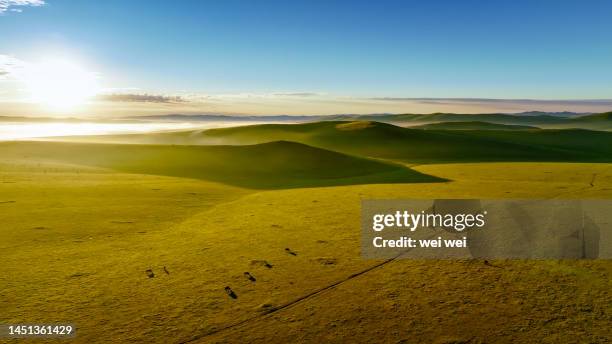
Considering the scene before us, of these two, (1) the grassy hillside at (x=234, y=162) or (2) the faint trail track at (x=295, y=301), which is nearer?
(2) the faint trail track at (x=295, y=301)

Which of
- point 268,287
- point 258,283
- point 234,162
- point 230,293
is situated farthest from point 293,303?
point 234,162

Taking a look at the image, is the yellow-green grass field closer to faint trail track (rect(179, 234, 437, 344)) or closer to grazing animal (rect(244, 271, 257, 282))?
faint trail track (rect(179, 234, 437, 344))

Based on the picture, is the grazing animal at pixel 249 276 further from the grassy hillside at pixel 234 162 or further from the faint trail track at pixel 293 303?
the grassy hillside at pixel 234 162

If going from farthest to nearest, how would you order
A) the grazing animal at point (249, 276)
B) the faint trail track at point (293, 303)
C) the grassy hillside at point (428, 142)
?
the grassy hillside at point (428, 142)
the grazing animal at point (249, 276)
the faint trail track at point (293, 303)

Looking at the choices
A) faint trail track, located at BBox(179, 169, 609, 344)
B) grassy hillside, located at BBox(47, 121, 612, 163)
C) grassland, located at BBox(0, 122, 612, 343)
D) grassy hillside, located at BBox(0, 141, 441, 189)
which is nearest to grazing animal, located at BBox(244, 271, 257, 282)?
grassland, located at BBox(0, 122, 612, 343)

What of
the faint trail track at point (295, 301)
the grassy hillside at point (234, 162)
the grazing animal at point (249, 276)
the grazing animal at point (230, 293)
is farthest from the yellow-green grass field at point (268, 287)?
the grassy hillside at point (234, 162)

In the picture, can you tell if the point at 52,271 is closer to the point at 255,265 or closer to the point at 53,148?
the point at 255,265
